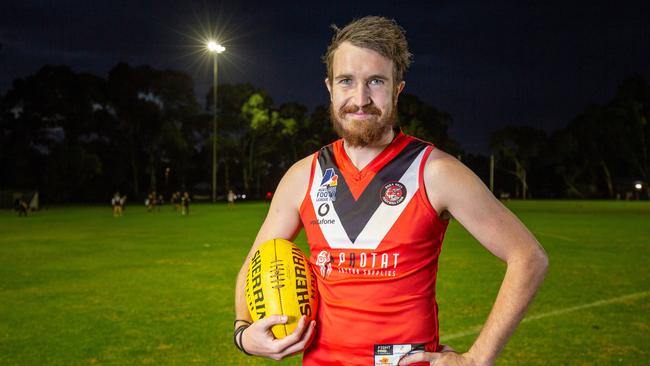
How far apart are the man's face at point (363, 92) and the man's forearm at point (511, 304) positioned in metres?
0.81

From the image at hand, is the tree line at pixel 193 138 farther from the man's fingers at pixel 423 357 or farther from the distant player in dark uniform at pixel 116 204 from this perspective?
the man's fingers at pixel 423 357

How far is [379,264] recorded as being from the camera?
94.6 inches

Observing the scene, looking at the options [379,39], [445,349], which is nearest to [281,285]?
[445,349]

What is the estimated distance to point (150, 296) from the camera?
33.2ft

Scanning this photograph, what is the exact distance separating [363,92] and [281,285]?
894mm

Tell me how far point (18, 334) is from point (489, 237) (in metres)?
7.22

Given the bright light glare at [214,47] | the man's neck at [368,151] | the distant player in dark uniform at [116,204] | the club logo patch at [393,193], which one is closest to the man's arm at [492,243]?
the club logo patch at [393,193]

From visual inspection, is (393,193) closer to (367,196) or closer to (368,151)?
(367,196)

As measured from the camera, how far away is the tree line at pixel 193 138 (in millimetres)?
59094

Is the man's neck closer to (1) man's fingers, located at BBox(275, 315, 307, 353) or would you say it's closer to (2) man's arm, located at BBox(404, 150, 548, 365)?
(2) man's arm, located at BBox(404, 150, 548, 365)

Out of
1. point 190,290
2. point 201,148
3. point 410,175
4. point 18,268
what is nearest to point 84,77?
point 201,148

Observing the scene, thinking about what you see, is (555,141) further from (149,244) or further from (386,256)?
(386,256)

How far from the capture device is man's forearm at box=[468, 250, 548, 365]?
2.24 meters

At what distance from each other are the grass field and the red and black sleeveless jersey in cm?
440
